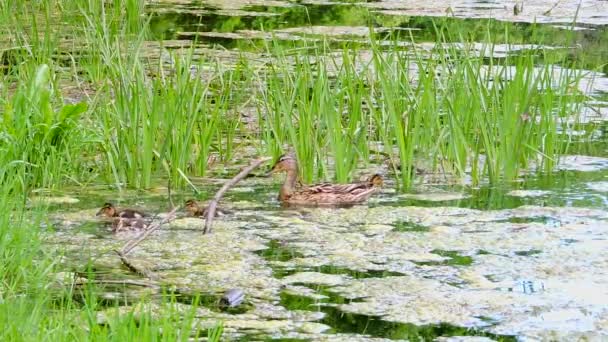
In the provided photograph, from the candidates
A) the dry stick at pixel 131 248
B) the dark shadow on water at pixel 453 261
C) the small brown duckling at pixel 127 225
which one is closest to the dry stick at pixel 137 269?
the dry stick at pixel 131 248

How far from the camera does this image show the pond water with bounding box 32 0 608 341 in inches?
146

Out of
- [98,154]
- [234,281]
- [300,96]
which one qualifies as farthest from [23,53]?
[234,281]

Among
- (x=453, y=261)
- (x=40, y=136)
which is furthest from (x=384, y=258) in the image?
(x=40, y=136)

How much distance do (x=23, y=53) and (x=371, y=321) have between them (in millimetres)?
3420

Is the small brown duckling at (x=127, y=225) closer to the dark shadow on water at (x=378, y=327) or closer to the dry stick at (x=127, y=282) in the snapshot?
the dry stick at (x=127, y=282)

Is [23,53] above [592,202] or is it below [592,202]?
above

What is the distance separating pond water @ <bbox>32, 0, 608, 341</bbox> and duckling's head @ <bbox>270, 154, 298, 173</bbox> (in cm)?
14

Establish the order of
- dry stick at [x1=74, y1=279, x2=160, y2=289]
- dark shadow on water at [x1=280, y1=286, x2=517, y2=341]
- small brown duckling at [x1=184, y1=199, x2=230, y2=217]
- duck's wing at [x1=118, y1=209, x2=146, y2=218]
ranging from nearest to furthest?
dark shadow on water at [x1=280, y1=286, x2=517, y2=341] < dry stick at [x1=74, y1=279, x2=160, y2=289] < duck's wing at [x1=118, y1=209, x2=146, y2=218] < small brown duckling at [x1=184, y1=199, x2=230, y2=217]

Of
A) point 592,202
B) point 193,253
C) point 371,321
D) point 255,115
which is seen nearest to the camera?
point 371,321

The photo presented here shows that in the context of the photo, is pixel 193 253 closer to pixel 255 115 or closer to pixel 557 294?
pixel 557 294

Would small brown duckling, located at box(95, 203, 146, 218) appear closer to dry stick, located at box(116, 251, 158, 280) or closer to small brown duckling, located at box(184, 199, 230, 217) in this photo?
small brown duckling, located at box(184, 199, 230, 217)

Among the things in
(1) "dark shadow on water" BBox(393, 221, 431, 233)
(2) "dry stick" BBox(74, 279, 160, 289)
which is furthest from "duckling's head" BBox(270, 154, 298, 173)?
(2) "dry stick" BBox(74, 279, 160, 289)

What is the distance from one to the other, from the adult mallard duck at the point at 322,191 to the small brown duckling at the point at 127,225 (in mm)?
757

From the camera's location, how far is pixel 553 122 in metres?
5.92
